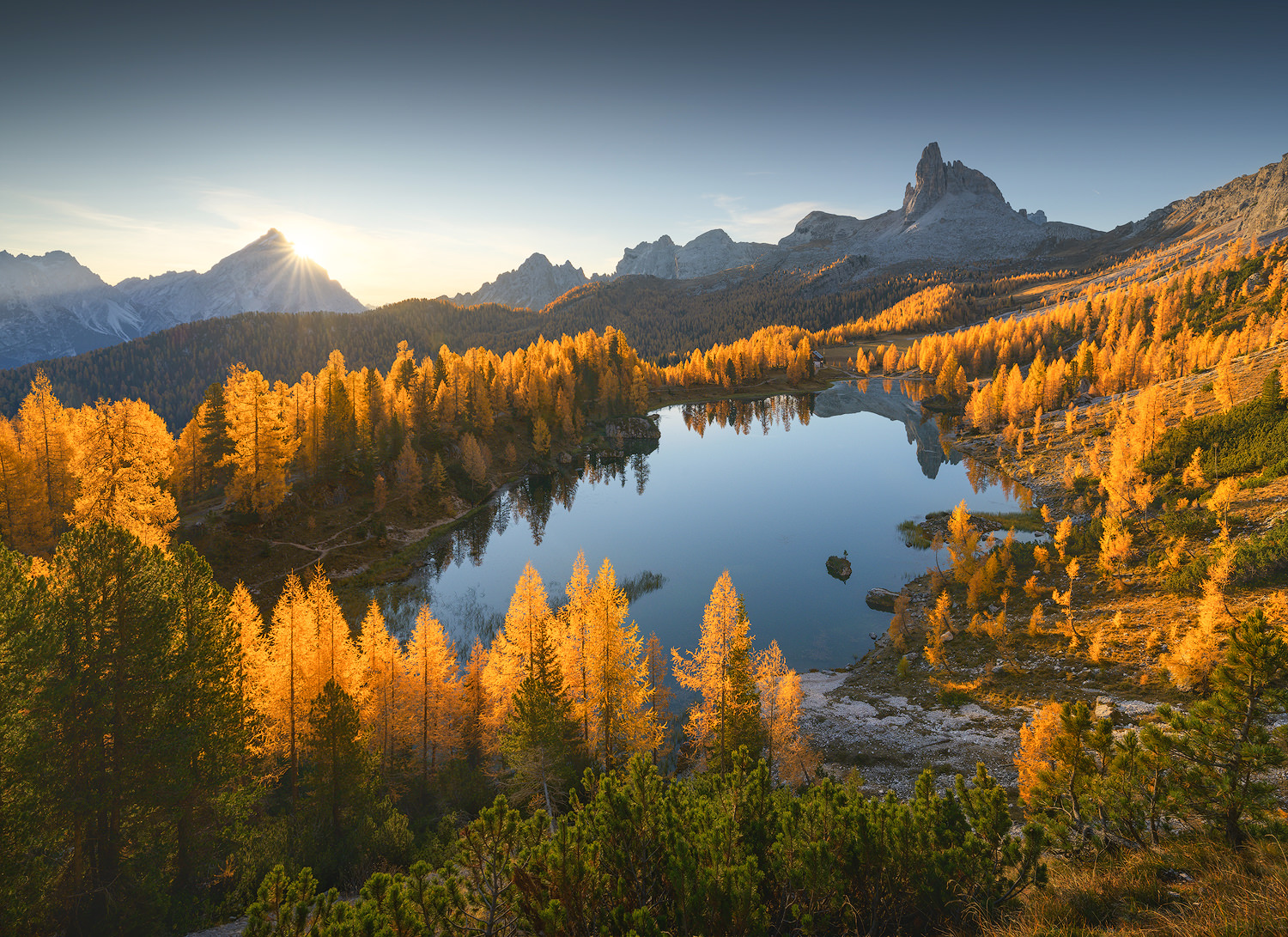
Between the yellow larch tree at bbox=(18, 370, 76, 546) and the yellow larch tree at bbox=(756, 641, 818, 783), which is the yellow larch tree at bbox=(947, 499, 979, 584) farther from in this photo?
the yellow larch tree at bbox=(18, 370, 76, 546)

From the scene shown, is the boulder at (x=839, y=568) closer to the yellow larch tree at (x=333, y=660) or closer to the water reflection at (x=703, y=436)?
the water reflection at (x=703, y=436)

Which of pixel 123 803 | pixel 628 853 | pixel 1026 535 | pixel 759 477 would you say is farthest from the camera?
pixel 759 477

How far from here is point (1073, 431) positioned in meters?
95.3

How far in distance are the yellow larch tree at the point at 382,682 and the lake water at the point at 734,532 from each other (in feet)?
69.2

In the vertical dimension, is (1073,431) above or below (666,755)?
above

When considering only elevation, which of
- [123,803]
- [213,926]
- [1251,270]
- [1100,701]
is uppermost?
[1251,270]

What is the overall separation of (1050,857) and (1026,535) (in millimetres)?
64740

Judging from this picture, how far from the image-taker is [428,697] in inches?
1196

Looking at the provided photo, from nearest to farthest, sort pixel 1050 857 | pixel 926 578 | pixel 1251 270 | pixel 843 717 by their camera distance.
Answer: pixel 1050 857 < pixel 843 717 < pixel 926 578 < pixel 1251 270

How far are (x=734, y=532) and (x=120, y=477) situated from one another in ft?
210

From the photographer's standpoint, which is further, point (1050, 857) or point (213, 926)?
point (213, 926)

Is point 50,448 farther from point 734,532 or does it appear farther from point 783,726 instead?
point 734,532

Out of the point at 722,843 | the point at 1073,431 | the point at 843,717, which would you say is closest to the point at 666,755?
the point at 843,717

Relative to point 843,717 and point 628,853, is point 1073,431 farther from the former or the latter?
point 628,853
